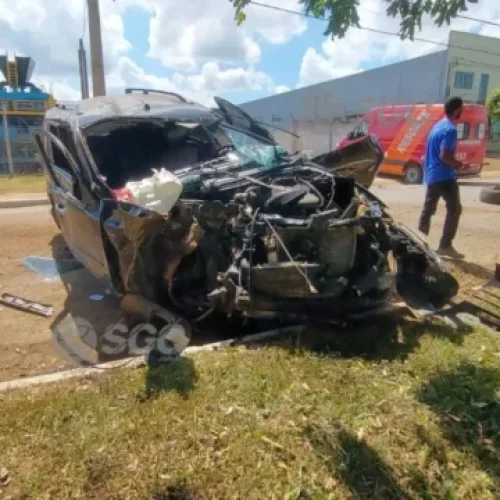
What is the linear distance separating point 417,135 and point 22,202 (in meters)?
11.1

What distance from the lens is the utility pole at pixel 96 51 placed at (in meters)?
11.2

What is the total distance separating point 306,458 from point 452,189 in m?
4.16

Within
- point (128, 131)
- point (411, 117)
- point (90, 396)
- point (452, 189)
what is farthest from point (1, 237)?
point (411, 117)

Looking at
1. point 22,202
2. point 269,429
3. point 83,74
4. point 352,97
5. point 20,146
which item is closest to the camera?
point 269,429

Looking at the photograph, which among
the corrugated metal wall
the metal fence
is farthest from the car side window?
the metal fence

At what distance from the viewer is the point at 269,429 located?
8.23ft

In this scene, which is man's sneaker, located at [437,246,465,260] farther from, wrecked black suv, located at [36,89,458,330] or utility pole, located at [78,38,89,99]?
utility pole, located at [78,38,89,99]

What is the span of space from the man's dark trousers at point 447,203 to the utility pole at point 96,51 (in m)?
8.49

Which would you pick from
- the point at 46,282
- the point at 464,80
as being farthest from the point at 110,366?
the point at 464,80

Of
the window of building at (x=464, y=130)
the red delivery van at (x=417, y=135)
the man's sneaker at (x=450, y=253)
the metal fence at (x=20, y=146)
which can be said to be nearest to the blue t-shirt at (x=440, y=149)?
the man's sneaker at (x=450, y=253)

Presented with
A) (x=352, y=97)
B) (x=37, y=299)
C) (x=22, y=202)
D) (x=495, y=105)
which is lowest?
(x=37, y=299)

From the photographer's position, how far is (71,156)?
4242 millimetres

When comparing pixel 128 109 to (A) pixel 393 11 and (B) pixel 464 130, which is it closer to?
(A) pixel 393 11

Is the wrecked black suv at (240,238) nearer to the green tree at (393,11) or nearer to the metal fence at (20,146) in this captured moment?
the green tree at (393,11)
